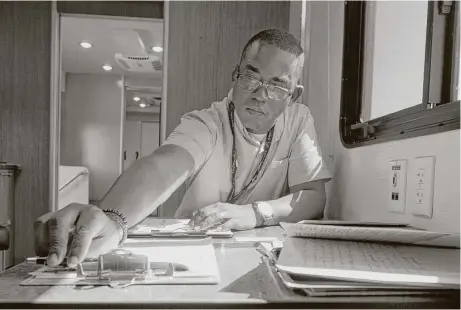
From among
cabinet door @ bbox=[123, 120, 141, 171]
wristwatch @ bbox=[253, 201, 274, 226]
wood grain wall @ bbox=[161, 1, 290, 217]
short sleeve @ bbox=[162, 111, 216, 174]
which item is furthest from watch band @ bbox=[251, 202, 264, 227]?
cabinet door @ bbox=[123, 120, 141, 171]

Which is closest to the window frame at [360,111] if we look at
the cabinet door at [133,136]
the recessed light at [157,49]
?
the recessed light at [157,49]

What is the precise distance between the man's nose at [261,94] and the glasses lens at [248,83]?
1 centimetres

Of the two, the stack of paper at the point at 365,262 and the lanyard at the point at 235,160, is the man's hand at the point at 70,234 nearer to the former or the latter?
the stack of paper at the point at 365,262

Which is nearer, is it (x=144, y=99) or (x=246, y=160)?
(x=246, y=160)

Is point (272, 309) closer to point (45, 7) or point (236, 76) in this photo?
point (236, 76)

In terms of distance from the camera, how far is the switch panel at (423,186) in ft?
2.85

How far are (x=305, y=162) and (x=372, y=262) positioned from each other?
838 millimetres

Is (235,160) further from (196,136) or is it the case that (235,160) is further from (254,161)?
(196,136)

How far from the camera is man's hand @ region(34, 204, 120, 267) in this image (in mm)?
554

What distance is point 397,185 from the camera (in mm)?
1038

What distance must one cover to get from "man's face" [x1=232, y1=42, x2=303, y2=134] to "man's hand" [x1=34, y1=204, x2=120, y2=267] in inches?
28.5

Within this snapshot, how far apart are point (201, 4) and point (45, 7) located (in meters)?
1.14

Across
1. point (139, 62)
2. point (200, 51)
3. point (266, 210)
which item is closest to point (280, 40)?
point (266, 210)

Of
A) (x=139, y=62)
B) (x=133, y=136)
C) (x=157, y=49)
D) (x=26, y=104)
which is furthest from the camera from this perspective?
(x=133, y=136)
